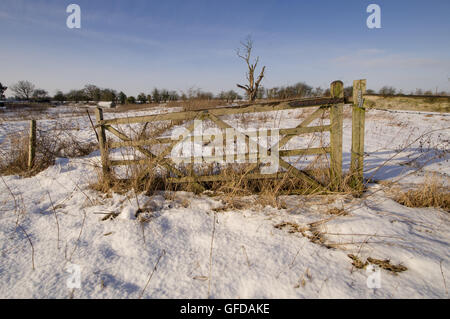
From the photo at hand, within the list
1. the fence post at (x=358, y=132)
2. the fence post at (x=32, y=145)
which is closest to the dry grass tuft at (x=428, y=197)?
the fence post at (x=358, y=132)

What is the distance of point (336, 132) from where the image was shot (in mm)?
3031

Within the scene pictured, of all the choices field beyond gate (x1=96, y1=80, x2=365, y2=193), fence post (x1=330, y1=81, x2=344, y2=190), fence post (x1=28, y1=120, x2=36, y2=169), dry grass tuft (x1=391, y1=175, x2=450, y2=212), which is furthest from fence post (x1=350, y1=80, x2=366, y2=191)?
fence post (x1=28, y1=120, x2=36, y2=169)

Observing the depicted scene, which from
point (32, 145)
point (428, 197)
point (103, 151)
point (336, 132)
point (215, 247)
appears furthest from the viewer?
point (32, 145)

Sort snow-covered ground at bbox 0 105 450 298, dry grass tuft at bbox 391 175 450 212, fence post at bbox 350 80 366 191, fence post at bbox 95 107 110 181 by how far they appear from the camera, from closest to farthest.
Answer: snow-covered ground at bbox 0 105 450 298
dry grass tuft at bbox 391 175 450 212
fence post at bbox 350 80 366 191
fence post at bbox 95 107 110 181

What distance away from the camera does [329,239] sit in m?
2.11

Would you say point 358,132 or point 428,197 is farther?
point 358,132

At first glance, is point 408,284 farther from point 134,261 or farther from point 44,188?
point 44,188

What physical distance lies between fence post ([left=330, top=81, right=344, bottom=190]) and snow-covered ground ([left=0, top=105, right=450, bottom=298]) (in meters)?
0.33

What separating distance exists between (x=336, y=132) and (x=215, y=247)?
7.80 ft

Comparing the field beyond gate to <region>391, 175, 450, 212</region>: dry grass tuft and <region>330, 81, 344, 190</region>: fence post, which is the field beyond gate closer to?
<region>330, 81, 344, 190</region>: fence post

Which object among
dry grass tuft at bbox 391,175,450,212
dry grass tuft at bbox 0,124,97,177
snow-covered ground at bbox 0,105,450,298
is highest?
dry grass tuft at bbox 0,124,97,177

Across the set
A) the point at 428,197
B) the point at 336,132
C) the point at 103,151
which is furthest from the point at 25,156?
the point at 428,197

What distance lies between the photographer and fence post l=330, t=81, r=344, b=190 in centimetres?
298

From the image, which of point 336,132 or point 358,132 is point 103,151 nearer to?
point 336,132
